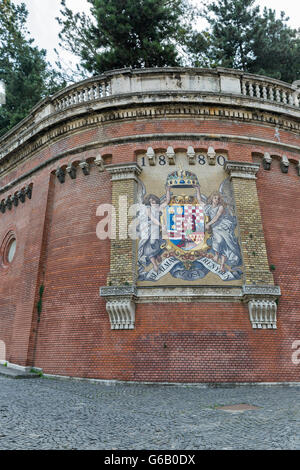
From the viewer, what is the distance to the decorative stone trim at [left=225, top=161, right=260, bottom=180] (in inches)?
432

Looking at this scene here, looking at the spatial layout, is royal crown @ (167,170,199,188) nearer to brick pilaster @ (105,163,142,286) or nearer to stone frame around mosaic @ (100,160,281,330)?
brick pilaster @ (105,163,142,286)

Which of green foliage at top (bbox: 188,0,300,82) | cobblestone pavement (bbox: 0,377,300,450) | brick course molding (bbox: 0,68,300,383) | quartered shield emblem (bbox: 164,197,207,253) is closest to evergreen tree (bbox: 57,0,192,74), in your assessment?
green foliage at top (bbox: 188,0,300,82)

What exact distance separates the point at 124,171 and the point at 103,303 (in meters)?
4.12

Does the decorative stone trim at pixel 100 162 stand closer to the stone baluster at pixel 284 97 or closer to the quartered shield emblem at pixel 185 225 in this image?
the quartered shield emblem at pixel 185 225

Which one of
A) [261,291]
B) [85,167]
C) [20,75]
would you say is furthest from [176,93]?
[20,75]

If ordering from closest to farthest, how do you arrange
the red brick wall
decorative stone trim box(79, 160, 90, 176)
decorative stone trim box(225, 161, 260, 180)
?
the red brick wall → decorative stone trim box(225, 161, 260, 180) → decorative stone trim box(79, 160, 90, 176)

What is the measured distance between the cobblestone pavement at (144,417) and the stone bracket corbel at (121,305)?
1.57 meters

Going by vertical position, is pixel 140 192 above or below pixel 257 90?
below

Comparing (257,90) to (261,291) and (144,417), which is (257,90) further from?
(144,417)

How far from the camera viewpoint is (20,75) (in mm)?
22781

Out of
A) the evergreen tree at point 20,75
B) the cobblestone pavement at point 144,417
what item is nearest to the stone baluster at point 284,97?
the cobblestone pavement at point 144,417

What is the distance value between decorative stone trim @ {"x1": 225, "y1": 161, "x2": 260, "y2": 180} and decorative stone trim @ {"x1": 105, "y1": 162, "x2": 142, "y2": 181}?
2.86m

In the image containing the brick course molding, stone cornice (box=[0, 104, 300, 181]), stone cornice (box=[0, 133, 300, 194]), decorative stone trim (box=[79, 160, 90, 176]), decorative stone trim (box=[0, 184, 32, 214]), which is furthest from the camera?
decorative stone trim (box=[0, 184, 32, 214])

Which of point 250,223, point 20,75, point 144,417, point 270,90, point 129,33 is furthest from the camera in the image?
point 20,75
